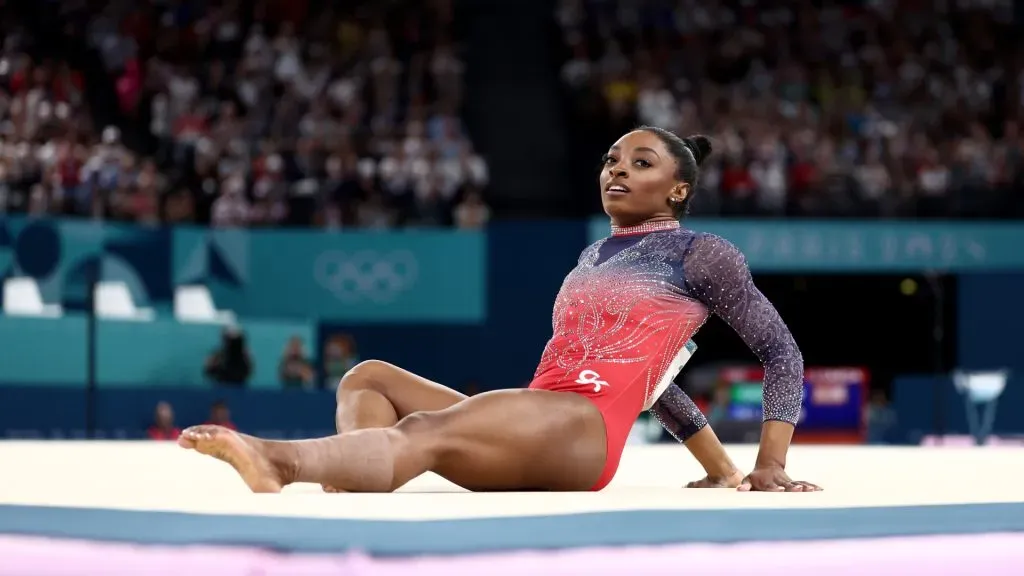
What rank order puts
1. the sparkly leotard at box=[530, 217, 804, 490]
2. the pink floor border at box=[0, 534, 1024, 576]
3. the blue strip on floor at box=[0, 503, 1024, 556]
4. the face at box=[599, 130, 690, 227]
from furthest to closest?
1. the face at box=[599, 130, 690, 227]
2. the sparkly leotard at box=[530, 217, 804, 490]
3. the blue strip on floor at box=[0, 503, 1024, 556]
4. the pink floor border at box=[0, 534, 1024, 576]

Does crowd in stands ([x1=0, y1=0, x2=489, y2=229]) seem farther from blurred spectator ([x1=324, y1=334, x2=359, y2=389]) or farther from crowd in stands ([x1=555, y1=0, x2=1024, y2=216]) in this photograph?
crowd in stands ([x1=555, y1=0, x2=1024, y2=216])

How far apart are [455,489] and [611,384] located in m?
0.46

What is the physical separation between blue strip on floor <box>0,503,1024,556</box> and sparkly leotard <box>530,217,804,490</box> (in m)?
0.76

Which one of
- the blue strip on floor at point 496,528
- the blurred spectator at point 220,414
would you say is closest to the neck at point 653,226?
the blue strip on floor at point 496,528

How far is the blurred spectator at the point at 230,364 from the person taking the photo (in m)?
9.95

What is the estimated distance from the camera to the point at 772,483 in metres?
3.08

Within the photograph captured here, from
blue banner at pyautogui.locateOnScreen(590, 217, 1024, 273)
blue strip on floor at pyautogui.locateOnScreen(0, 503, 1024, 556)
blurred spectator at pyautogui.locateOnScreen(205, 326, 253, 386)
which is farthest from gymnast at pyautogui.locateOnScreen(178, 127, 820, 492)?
blue banner at pyautogui.locateOnScreen(590, 217, 1024, 273)

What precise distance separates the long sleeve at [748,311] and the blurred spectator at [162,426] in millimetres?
6374

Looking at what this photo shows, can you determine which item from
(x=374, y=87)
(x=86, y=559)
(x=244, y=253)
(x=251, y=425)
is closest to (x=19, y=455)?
(x=86, y=559)

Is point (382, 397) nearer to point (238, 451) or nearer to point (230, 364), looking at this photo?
point (238, 451)

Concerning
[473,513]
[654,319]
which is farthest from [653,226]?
[473,513]

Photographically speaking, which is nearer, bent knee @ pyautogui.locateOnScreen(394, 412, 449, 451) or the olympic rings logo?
bent knee @ pyautogui.locateOnScreen(394, 412, 449, 451)

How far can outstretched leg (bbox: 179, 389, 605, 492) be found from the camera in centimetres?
267

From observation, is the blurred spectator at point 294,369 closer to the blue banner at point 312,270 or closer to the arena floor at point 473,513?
the blue banner at point 312,270
